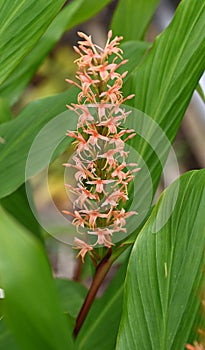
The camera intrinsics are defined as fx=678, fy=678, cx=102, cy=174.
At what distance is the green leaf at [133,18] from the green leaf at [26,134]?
0.24 m

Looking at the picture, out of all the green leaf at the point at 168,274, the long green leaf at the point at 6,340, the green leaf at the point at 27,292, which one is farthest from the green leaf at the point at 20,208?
the green leaf at the point at 27,292

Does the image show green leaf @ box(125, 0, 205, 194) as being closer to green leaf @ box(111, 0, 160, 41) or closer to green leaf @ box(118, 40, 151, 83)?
green leaf @ box(118, 40, 151, 83)

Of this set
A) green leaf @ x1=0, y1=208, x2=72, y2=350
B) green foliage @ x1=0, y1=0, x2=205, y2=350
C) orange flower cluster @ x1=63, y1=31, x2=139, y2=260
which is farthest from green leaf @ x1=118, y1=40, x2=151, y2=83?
green leaf @ x1=0, y1=208, x2=72, y2=350

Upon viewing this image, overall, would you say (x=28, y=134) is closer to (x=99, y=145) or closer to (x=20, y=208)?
(x=20, y=208)

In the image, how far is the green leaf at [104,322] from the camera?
0.63 metres

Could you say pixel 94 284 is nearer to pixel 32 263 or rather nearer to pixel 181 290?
pixel 181 290

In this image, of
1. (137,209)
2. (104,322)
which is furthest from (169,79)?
(104,322)

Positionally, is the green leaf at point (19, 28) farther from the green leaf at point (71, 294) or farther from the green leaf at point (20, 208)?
the green leaf at point (71, 294)

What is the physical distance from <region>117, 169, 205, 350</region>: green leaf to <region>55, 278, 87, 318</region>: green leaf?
266 millimetres

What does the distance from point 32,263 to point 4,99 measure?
1.59 feet

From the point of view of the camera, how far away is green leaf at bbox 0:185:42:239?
690mm

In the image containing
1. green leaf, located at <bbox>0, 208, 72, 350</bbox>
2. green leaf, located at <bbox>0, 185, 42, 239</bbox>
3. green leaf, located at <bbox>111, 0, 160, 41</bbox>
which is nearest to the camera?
green leaf, located at <bbox>0, 208, 72, 350</bbox>

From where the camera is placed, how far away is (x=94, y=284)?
1.76 ft

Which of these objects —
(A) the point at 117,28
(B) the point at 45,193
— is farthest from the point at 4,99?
(B) the point at 45,193
